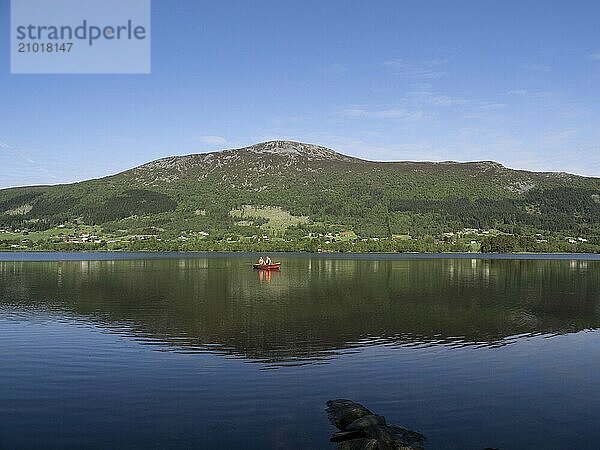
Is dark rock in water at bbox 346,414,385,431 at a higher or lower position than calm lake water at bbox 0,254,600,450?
higher

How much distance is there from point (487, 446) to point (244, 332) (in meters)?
23.5

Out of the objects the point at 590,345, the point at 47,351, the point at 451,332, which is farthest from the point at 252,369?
the point at 590,345

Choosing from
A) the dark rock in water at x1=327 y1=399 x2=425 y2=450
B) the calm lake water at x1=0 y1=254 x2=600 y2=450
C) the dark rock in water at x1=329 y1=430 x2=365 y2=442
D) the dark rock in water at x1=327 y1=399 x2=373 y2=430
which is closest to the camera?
the dark rock in water at x1=327 y1=399 x2=425 y2=450

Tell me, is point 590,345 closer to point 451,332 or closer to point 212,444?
point 451,332

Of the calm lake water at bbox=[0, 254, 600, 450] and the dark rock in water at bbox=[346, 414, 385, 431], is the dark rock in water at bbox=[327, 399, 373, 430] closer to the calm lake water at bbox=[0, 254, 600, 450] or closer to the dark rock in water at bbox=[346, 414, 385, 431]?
the calm lake water at bbox=[0, 254, 600, 450]

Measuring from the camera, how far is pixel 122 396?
24.1 meters

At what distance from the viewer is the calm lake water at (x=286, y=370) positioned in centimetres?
2042

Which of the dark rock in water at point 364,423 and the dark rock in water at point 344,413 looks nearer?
the dark rock in water at point 364,423

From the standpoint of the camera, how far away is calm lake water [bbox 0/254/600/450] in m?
20.4

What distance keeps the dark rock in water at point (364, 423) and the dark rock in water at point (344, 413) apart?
66 centimetres

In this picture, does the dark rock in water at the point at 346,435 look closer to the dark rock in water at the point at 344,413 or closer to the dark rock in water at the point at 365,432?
the dark rock in water at the point at 365,432

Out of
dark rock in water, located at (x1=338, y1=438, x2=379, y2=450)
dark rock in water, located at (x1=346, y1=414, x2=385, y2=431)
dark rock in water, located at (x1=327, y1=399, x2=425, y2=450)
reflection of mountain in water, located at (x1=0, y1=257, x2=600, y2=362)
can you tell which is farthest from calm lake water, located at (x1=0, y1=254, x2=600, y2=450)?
dark rock in water, located at (x1=346, y1=414, x2=385, y2=431)

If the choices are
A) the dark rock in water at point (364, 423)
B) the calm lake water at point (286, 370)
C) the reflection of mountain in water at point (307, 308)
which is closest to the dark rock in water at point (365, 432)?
the dark rock in water at point (364, 423)

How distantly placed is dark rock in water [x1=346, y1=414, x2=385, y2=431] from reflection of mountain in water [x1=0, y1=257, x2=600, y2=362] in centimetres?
1227
